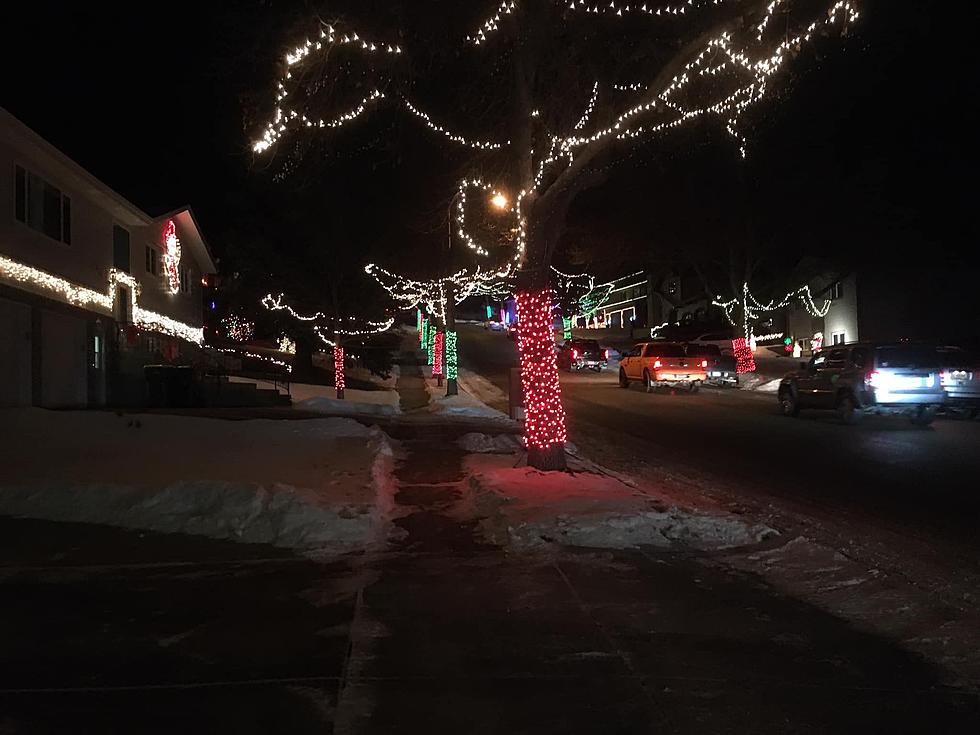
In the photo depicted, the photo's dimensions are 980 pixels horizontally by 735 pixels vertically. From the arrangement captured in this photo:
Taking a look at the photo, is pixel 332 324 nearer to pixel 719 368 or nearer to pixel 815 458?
pixel 719 368

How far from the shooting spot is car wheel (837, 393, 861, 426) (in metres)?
18.8

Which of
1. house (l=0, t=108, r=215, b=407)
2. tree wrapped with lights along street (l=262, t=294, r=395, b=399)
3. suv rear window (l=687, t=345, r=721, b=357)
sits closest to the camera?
house (l=0, t=108, r=215, b=407)

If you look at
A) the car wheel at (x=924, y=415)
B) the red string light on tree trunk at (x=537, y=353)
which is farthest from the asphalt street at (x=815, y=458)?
the red string light on tree trunk at (x=537, y=353)

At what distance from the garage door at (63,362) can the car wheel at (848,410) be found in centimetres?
1620

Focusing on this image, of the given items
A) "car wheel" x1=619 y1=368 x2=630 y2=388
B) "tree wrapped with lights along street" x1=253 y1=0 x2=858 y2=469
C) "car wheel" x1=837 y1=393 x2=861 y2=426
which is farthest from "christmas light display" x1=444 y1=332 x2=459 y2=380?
"tree wrapped with lights along street" x1=253 y1=0 x2=858 y2=469

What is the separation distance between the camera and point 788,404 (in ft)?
70.3

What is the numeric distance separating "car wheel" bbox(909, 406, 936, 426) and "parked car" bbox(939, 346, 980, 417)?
1.07ft

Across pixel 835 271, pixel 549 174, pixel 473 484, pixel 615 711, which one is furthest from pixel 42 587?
pixel 835 271

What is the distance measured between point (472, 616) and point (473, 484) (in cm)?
523

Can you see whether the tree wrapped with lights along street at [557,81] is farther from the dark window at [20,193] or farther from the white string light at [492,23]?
the dark window at [20,193]

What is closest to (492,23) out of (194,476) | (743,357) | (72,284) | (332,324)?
(194,476)

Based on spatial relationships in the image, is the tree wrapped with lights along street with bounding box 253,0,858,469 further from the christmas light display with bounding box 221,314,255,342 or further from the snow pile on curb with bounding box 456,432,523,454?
the christmas light display with bounding box 221,314,255,342

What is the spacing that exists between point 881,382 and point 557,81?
9827 mm

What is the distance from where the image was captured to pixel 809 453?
14516 millimetres
